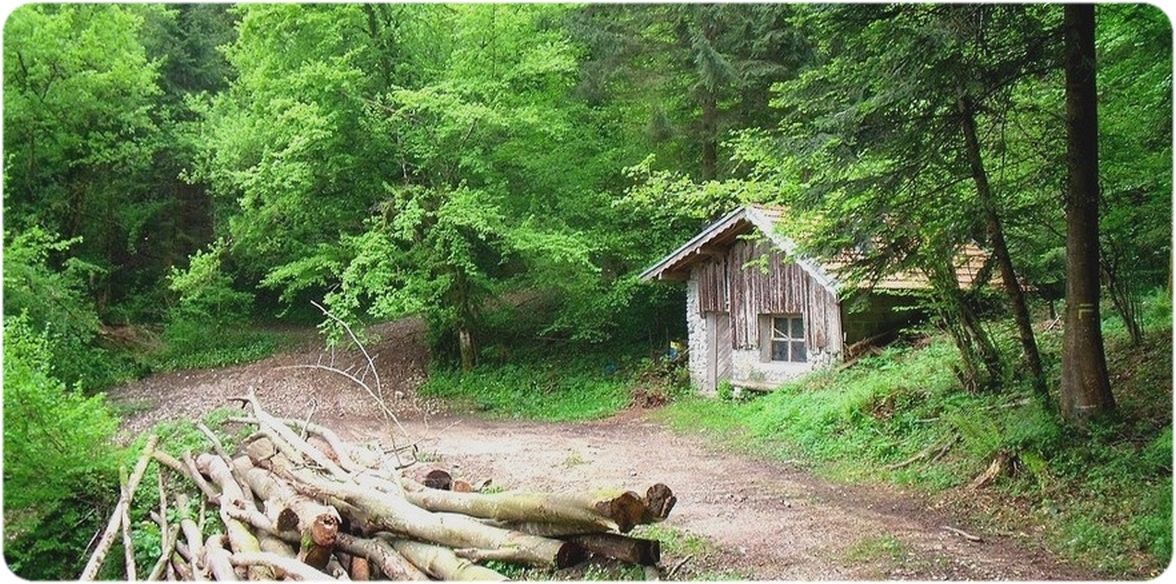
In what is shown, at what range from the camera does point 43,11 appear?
1798 centimetres

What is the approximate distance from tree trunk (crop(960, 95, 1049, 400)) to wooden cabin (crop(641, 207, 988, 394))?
211 inches

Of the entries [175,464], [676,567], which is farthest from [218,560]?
[676,567]

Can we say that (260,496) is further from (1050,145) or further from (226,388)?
(226,388)

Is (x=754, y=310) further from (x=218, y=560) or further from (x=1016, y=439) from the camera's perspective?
(x=218, y=560)

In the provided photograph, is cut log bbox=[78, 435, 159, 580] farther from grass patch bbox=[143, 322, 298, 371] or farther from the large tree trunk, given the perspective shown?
grass patch bbox=[143, 322, 298, 371]

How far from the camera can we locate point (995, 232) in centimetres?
906

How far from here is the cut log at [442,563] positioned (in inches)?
234

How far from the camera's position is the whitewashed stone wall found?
18812mm

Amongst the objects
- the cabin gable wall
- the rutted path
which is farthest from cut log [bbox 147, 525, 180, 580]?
the cabin gable wall

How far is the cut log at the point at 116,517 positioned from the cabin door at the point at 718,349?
12138mm

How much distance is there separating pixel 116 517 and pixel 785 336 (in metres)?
13.1

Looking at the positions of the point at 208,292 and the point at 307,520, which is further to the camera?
the point at 208,292

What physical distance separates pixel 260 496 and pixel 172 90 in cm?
2010

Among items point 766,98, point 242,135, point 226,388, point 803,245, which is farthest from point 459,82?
point 803,245
